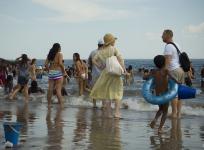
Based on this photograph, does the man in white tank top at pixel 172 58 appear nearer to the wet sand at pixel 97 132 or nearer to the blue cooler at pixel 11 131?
the wet sand at pixel 97 132

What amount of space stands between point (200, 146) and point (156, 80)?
6.50 feet

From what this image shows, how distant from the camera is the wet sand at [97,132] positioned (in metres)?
7.71

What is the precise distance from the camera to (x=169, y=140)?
840cm

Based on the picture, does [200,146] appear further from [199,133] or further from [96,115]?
[96,115]

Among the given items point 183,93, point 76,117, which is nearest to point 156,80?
point 183,93

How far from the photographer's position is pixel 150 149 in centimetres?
750

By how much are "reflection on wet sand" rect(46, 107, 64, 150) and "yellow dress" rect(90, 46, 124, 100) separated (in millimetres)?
1096

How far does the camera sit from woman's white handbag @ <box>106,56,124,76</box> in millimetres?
11375

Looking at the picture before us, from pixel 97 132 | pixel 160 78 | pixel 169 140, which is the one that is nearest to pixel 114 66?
pixel 160 78

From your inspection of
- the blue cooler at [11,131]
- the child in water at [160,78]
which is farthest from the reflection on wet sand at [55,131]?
the child in water at [160,78]

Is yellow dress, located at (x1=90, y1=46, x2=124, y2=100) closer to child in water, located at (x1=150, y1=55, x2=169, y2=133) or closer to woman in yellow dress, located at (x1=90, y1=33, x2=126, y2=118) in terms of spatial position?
woman in yellow dress, located at (x1=90, y1=33, x2=126, y2=118)

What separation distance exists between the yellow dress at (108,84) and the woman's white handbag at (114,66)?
0.47 ft

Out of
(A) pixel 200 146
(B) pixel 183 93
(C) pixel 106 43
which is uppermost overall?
(C) pixel 106 43

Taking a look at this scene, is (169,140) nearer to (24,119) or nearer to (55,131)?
(55,131)
